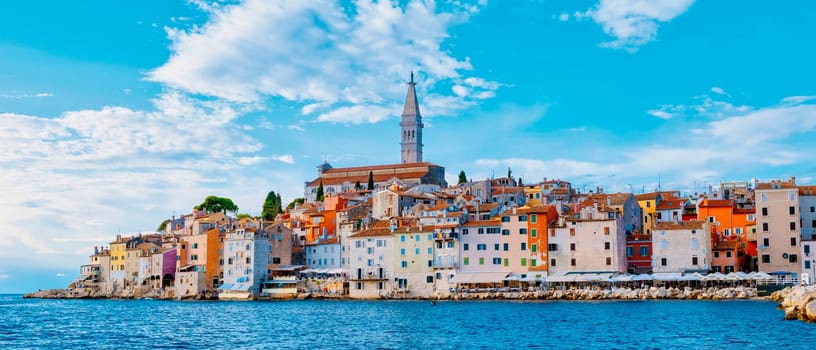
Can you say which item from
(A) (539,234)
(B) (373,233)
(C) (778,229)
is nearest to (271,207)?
(B) (373,233)

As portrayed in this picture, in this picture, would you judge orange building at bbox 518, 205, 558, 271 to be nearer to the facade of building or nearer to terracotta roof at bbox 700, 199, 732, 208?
the facade of building

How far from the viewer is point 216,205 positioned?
11725cm

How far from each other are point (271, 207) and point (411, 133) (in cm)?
3789

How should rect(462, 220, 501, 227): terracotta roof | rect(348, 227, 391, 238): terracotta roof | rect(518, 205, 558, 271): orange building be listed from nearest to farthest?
rect(518, 205, 558, 271): orange building < rect(462, 220, 501, 227): terracotta roof < rect(348, 227, 391, 238): terracotta roof

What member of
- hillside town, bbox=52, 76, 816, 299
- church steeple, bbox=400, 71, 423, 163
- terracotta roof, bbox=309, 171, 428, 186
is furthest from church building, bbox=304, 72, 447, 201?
hillside town, bbox=52, 76, 816, 299

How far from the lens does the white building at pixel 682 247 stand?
6338 cm

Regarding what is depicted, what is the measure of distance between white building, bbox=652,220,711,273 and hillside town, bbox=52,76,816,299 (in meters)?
0.08

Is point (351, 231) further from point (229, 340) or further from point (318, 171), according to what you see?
point (318, 171)

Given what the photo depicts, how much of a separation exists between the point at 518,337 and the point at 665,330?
6.84 meters

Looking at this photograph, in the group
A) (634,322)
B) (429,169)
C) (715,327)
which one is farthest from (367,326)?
(429,169)

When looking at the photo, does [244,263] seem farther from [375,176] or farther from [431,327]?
[375,176]

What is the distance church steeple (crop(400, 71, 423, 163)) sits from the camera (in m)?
147

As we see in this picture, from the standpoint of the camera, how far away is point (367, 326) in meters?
45.1

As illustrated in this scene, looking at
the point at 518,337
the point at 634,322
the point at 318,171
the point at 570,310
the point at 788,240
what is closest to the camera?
the point at 518,337
